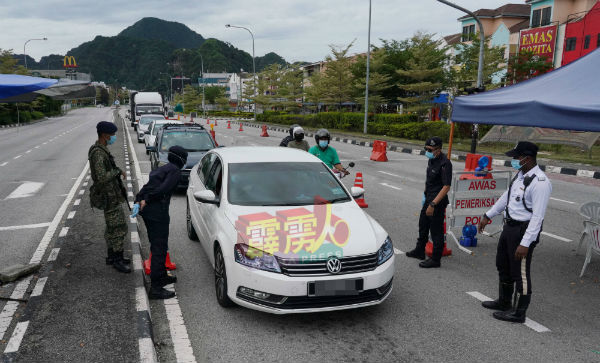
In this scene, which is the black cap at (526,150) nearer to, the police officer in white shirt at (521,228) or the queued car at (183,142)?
the police officer in white shirt at (521,228)

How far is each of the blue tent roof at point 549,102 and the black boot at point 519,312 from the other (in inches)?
82.7

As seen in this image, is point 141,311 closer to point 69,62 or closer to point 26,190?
point 26,190

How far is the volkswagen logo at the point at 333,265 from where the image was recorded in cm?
411

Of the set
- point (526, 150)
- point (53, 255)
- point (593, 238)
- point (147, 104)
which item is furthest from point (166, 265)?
point (147, 104)

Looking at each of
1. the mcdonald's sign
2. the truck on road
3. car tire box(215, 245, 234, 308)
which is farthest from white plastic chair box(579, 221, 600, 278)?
the mcdonald's sign

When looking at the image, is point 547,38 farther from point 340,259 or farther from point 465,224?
point 340,259

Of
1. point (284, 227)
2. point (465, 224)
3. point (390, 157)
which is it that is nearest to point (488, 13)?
point (390, 157)

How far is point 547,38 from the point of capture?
4066cm

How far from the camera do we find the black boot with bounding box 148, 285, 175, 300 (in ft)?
16.4

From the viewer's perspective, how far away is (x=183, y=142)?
1208 centimetres

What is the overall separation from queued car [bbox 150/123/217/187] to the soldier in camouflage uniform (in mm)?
5118

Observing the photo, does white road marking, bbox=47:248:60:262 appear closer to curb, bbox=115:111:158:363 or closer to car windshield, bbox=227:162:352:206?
curb, bbox=115:111:158:363

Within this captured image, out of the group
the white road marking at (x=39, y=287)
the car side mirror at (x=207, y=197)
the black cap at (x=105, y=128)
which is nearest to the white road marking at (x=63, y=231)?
the white road marking at (x=39, y=287)

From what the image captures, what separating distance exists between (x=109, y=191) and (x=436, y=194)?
424 centimetres
